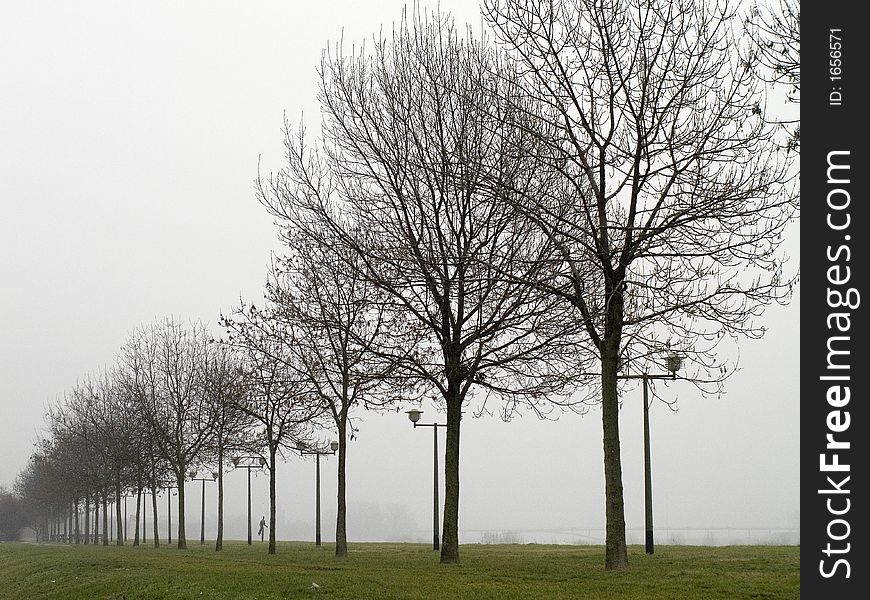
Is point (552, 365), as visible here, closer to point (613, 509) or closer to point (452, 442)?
point (452, 442)

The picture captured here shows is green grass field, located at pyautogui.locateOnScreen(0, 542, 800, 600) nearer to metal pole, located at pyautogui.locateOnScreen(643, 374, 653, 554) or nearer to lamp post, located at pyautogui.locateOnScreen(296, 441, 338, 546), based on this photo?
metal pole, located at pyautogui.locateOnScreen(643, 374, 653, 554)

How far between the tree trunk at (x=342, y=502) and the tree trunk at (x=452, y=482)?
6.49m

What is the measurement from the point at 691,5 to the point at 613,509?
1016 cm

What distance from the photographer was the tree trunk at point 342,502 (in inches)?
1192

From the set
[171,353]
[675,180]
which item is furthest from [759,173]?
[171,353]

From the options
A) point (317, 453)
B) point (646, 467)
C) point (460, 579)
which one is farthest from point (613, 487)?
point (317, 453)

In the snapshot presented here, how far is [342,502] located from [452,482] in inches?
292

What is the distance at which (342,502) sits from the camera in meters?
30.6

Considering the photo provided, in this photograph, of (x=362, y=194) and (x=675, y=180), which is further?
(x=362, y=194)

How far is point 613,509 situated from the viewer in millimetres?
18641
